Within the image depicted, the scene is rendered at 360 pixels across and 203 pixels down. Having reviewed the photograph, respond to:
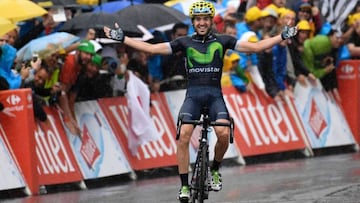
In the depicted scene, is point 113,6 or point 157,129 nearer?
point 157,129

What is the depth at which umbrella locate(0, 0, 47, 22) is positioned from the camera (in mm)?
17719

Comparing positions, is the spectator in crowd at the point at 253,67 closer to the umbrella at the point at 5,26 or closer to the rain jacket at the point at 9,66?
the rain jacket at the point at 9,66

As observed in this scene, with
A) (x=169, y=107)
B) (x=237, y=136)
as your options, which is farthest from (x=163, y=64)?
(x=237, y=136)

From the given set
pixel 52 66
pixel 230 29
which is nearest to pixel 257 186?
pixel 52 66

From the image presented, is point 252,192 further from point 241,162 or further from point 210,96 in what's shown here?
point 241,162

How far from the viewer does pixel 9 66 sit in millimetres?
17469

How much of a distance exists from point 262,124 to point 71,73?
4.91 m

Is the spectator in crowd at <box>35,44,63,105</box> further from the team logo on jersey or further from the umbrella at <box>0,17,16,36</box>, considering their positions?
the team logo on jersey

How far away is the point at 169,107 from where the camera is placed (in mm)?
20688

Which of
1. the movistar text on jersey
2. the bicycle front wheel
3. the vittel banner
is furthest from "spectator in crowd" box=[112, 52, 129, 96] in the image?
the bicycle front wheel

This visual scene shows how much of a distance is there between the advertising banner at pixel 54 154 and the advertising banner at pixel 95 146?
0.17m

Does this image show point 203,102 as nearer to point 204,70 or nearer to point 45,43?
point 204,70

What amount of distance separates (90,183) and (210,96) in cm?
510

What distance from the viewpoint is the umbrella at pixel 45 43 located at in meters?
18.0
